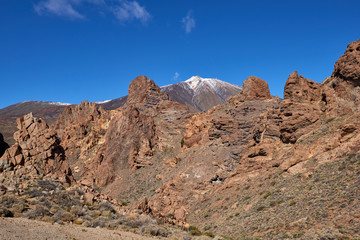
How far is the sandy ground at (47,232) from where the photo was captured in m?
12.1

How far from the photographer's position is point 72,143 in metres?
87.0

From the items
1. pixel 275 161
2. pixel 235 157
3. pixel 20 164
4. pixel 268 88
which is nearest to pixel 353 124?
pixel 275 161

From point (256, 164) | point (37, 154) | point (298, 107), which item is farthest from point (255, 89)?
point (37, 154)

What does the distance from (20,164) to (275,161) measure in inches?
1070

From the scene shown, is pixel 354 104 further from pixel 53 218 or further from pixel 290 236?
pixel 53 218

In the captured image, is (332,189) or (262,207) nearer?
(332,189)

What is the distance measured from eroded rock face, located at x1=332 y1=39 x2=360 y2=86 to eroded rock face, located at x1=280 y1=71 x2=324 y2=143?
4086 millimetres

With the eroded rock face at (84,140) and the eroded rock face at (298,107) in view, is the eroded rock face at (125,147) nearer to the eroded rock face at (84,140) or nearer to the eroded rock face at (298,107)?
the eroded rock face at (84,140)

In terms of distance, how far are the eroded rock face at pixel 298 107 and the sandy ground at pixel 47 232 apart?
82.4ft

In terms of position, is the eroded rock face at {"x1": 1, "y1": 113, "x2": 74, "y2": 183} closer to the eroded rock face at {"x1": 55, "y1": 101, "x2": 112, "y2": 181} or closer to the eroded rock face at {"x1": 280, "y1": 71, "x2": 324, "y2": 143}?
the eroded rock face at {"x1": 280, "y1": 71, "x2": 324, "y2": 143}

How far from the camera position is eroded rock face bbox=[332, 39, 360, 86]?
3119cm

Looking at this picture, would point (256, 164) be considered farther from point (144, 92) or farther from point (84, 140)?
point (144, 92)

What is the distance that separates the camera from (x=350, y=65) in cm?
3184

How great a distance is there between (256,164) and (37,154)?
2621 centimetres
